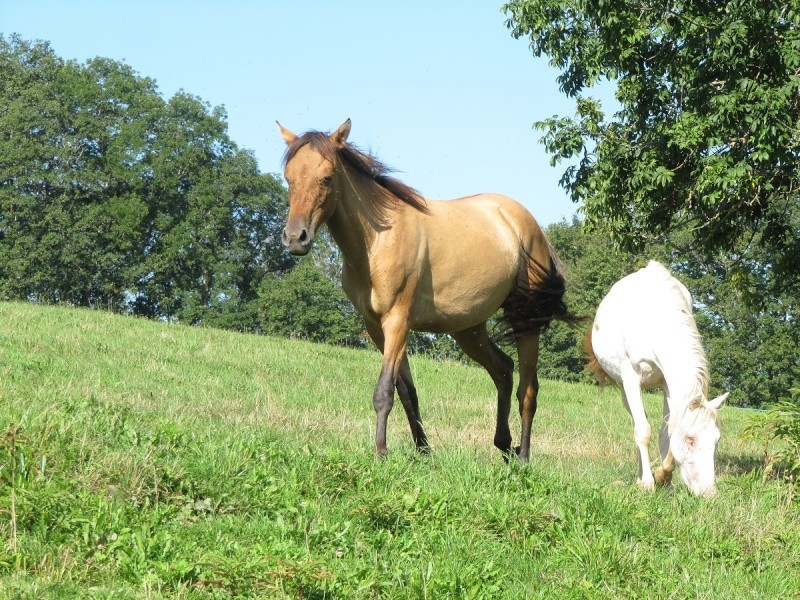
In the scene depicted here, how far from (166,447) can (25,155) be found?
54843 millimetres

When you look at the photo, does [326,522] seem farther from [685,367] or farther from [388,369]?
[685,367]

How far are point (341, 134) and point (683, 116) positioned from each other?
18.1ft

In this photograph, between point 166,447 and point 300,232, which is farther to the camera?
point 300,232

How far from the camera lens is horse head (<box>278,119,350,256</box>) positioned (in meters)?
7.20

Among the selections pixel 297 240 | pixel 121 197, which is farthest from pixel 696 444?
pixel 121 197

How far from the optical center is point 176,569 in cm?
435

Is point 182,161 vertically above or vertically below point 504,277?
above

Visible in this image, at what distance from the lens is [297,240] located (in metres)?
7.14

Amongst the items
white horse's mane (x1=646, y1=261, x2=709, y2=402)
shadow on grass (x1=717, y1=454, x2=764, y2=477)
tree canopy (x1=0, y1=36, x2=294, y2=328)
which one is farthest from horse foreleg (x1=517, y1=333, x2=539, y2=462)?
tree canopy (x1=0, y1=36, x2=294, y2=328)

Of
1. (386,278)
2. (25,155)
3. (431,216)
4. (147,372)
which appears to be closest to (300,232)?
(386,278)

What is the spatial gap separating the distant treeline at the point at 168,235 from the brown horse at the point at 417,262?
1611 inches

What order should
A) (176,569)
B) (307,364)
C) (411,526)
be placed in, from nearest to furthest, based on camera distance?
(176,569) < (411,526) < (307,364)

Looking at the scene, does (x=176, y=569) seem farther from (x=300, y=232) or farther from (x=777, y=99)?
(x=777, y=99)

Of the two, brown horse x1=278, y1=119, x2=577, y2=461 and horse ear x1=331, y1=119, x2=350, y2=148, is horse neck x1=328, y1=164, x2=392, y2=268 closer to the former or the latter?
brown horse x1=278, y1=119, x2=577, y2=461
